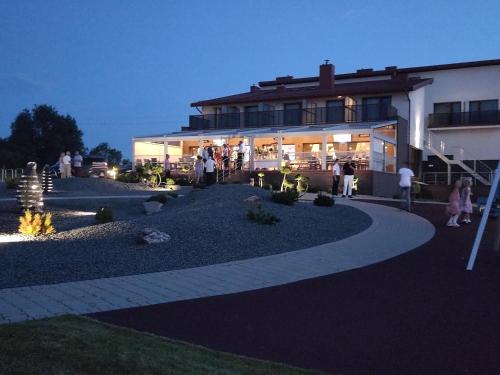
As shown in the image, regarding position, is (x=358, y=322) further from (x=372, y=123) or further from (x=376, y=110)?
(x=376, y=110)

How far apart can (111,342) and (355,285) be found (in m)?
4.20

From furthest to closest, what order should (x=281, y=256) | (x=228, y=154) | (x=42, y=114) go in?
(x=42, y=114) → (x=228, y=154) → (x=281, y=256)

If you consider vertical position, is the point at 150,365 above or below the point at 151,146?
below

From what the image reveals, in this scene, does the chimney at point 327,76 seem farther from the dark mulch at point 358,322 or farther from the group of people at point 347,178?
the dark mulch at point 358,322

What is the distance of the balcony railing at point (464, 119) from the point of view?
3809cm

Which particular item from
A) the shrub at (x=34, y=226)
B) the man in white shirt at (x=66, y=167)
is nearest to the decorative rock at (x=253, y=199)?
the shrub at (x=34, y=226)

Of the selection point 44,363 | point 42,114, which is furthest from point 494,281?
point 42,114

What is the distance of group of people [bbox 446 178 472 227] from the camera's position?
1573 cm

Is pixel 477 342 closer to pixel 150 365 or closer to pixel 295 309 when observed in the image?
pixel 295 309

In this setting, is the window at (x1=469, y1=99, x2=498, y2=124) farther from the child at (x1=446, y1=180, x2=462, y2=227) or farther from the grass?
the grass

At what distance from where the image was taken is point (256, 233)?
476 inches

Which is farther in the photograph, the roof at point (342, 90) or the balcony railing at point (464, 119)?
the balcony railing at point (464, 119)

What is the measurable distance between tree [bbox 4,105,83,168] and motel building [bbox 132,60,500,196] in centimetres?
2694

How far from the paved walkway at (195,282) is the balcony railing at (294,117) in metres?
23.9
